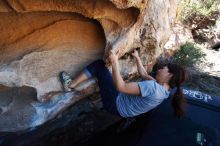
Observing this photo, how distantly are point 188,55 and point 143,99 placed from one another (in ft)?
11.8

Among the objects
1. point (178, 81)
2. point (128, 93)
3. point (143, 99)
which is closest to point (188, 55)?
point (178, 81)

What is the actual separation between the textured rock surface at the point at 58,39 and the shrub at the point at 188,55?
3.00 meters

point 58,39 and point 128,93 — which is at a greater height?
point 58,39

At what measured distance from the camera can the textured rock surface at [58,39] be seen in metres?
2.74

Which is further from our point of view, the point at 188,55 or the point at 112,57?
the point at 188,55

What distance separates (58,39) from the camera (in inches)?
115

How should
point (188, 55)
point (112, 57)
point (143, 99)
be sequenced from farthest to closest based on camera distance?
point (188, 55) → point (143, 99) → point (112, 57)

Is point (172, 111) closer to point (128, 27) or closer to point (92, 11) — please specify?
point (128, 27)

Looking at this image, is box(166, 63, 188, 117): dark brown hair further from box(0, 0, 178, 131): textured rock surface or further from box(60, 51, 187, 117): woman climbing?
box(0, 0, 178, 131): textured rock surface

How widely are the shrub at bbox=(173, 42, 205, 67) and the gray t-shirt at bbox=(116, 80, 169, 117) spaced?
3.09m

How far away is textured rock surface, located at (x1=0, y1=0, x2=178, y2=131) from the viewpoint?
2.74 meters

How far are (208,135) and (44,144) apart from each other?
4.62 ft

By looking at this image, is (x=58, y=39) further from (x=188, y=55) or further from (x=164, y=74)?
(x=188, y=55)

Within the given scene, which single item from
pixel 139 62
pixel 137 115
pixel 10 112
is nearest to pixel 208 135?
pixel 137 115
